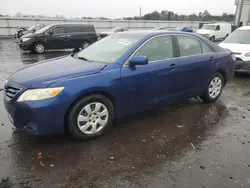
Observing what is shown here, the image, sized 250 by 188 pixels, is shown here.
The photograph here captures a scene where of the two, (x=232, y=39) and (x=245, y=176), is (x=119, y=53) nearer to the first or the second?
(x=245, y=176)

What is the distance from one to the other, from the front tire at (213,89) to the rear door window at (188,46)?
0.79 m

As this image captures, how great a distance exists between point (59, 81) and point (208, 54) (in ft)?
10.7

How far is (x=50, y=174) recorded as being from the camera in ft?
9.44

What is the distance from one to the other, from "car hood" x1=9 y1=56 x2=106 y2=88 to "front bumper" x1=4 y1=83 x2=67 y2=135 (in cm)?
25

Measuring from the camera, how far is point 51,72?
11.6 feet

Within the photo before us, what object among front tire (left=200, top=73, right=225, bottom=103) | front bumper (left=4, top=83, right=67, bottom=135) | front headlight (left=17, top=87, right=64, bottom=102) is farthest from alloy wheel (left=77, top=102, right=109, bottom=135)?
front tire (left=200, top=73, right=225, bottom=103)

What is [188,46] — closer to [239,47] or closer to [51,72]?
[51,72]

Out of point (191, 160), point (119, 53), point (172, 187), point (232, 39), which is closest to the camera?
point (172, 187)

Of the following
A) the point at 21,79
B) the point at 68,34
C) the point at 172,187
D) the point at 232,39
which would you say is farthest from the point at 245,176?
the point at 68,34

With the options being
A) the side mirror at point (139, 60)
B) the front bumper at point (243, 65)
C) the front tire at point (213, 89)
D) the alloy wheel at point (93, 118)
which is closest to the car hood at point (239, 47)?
the front bumper at point (243, 65)

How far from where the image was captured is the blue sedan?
324 cm

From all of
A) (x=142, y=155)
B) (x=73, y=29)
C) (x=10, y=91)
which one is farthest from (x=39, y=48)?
(x=142, y=155)

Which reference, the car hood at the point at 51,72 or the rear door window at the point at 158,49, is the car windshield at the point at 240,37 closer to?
the rear door window at the point at 158,49

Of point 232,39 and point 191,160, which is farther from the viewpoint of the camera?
point 232,39
